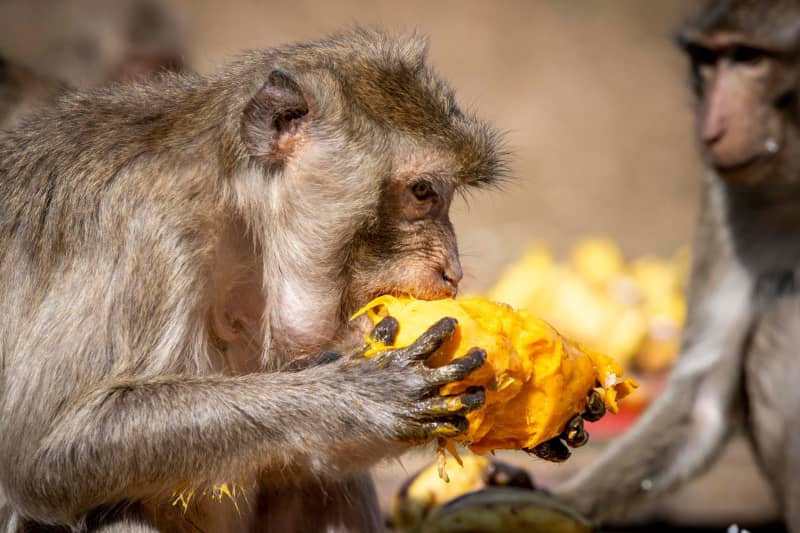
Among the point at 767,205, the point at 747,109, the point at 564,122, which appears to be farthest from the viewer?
the point at 564,122

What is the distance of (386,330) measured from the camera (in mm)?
3137

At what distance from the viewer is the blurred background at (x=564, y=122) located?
9.47 metres

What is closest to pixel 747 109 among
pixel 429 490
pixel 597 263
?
pixel 429 490

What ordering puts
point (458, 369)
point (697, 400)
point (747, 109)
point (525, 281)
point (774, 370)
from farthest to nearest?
point (525, 281)
point (697, 400)
point (774, 370)
point (747, 109)
point (458, 369)

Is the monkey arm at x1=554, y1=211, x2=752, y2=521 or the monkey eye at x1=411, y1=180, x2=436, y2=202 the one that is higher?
the monkey eye at x1=411, y1=180, x2=436, y2=202

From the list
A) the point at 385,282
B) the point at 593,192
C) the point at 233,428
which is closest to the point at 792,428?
the point at 385,282

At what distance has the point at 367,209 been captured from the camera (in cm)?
336

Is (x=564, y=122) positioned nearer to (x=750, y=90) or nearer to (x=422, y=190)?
(x=750, y=90)

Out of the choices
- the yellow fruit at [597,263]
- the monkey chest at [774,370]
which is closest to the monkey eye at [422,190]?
the monkey chest at [774,370]

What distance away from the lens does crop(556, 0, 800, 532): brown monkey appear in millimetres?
5656

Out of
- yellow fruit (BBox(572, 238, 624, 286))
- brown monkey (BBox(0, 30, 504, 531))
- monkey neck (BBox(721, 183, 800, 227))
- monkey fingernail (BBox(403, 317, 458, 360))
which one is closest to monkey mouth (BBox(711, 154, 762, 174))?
monkey neck (BBox(721, 183, 800, 227))

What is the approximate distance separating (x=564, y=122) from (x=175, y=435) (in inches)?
380

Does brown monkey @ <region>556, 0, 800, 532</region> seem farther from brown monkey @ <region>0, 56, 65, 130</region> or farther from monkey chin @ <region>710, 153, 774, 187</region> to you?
brown monkey @ <region>0, 56, 65, 130</region>

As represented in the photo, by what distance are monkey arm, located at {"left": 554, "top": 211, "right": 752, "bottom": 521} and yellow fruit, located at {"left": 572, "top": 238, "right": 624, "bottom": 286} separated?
3377mm
